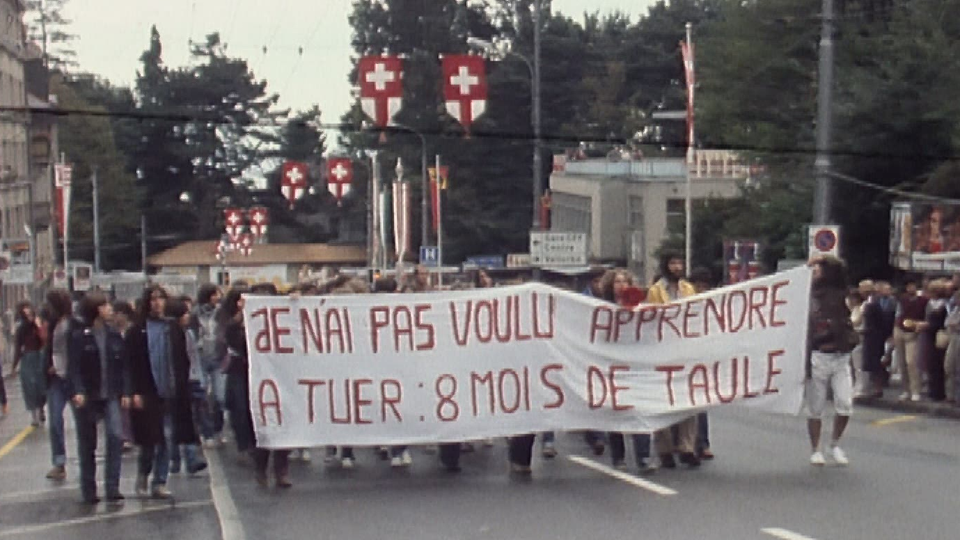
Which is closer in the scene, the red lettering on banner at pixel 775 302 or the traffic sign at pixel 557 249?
the red lettering on banner at pixel 775 302

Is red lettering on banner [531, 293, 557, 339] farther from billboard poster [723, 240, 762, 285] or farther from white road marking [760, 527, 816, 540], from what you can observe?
billboard poster [723, 240, 762, 285]

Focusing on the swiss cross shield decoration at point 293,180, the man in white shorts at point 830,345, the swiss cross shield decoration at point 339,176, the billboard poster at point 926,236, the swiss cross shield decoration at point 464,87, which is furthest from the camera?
the swiss cross shield decoration at point 293,180

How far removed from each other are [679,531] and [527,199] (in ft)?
Answer: 252

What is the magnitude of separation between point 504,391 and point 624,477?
1.30 metres

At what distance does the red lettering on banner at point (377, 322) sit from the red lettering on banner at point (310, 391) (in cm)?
56

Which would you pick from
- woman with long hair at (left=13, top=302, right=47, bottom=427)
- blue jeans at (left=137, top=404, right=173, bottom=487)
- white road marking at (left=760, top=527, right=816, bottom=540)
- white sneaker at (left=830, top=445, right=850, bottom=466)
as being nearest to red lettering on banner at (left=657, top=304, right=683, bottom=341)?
white sneaker at (left=830, top=445, right=850, bottom=466)

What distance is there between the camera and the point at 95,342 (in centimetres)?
1409

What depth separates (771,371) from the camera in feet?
50.0

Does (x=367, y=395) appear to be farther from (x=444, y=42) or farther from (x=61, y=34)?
(x=61, y=34)

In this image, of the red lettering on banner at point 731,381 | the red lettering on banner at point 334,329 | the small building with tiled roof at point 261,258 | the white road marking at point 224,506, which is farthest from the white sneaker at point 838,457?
the small building with tiled roof at point 261,258

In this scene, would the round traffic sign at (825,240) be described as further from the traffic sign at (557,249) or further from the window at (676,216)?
the window at (676,216)

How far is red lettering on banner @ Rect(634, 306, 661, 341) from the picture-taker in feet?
49.7

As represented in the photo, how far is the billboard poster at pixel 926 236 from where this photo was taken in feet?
104

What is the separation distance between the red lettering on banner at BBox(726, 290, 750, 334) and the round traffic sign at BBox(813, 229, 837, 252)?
12.6m
